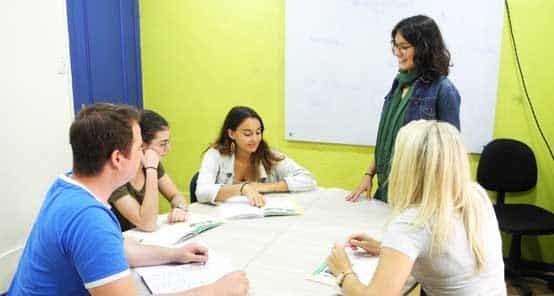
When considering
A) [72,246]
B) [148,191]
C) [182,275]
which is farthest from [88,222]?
[148,191]

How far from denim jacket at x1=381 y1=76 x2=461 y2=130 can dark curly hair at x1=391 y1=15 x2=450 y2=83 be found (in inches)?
1.5

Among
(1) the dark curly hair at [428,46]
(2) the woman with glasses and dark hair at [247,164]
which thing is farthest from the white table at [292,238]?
(1) the dark curly hair at [428,46]

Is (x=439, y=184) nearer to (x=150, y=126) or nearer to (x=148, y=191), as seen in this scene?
(x=148, y=191)

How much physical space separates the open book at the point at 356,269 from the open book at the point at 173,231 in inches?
21.7

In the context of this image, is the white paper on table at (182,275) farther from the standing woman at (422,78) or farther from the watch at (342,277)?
the standing woman at (422,78)

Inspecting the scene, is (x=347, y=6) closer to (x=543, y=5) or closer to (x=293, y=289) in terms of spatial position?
(x=543, y=5)

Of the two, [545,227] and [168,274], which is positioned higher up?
[168,274]

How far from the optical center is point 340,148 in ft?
11.5

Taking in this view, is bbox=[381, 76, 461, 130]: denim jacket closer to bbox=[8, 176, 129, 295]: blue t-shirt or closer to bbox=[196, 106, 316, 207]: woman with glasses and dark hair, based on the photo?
bbox=[196, 106, 316, 207]: woman with glasses and dark hair

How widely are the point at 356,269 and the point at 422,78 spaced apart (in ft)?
3.60

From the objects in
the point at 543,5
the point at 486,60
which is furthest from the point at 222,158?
the point at 543,5

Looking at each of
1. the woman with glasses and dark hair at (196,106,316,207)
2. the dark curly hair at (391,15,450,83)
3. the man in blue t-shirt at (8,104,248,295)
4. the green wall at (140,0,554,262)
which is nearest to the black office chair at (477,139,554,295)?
the green wall at (140,0,554,262)

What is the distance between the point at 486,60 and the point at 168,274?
8.11 feet

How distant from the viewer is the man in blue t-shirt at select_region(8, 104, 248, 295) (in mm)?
1053
